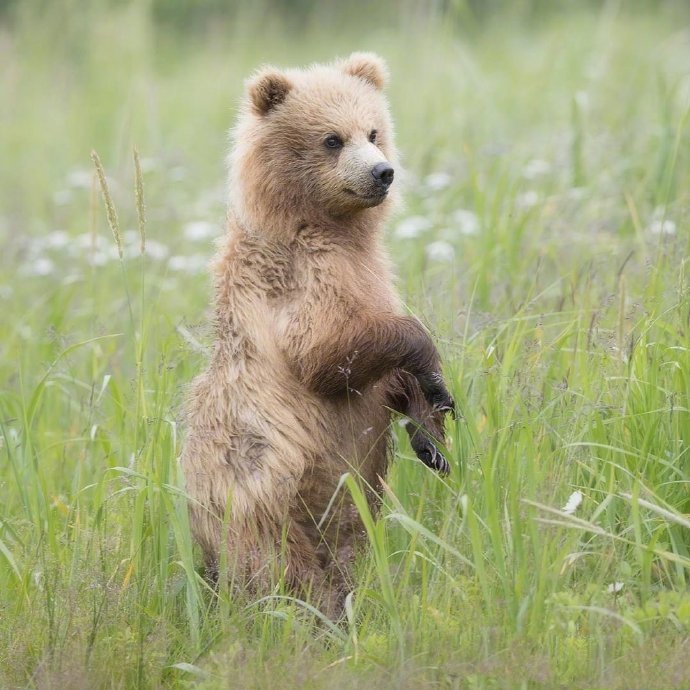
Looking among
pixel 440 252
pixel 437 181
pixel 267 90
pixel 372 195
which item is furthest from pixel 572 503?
pixel 437 181

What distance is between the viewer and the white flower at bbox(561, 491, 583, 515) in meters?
3.33

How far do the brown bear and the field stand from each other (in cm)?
13

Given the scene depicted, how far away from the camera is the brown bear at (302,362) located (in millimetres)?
3779

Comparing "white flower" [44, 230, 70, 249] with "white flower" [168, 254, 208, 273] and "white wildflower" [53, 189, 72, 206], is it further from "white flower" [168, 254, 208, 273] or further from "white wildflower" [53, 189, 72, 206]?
"white wildflower" [53, 189, 72, 206]

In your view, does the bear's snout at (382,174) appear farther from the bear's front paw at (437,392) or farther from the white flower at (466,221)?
the white flower at (466,221)

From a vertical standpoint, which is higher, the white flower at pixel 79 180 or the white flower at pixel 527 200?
the white flower at pixel 527 200

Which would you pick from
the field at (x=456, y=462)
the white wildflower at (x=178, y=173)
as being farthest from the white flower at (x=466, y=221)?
the white wildflower at (x=178, y=173)

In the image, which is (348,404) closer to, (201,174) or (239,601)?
(239,601)

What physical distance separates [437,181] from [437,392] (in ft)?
9.00

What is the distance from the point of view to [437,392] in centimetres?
394

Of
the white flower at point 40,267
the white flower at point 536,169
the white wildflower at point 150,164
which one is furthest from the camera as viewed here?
the white wildflower at point 150,164

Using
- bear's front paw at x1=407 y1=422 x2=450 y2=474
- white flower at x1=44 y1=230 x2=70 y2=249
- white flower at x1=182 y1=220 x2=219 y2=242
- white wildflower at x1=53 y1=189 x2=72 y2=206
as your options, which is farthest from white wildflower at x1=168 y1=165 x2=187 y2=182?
bear's front paw at x1=407 y1=422 x2=450 y2=474

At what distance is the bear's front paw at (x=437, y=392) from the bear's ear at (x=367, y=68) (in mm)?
1292

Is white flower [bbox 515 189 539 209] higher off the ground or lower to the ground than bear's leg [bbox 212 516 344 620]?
higher
